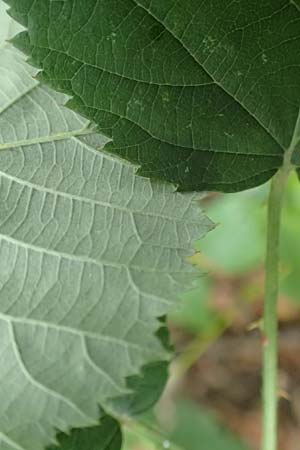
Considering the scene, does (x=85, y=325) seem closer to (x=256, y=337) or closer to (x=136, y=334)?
(x=136, y=334)

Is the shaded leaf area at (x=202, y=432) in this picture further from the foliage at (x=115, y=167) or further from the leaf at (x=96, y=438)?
the foliage at (x=115, y=167)

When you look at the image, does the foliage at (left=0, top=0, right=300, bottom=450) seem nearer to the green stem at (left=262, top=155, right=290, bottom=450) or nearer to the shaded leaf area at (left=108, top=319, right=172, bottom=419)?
the green stem at (left=262, top=155, right=290, bottom=450)

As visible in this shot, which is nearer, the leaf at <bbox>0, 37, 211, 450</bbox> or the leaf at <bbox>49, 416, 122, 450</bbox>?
the leaf at <bbox>0, 37, 211, 450</bbox>

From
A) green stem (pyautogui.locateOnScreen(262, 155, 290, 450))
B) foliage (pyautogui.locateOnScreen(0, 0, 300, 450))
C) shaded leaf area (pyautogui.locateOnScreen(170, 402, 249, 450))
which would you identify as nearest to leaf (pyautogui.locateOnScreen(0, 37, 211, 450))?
foliage (pyautogui.locateOnScreen(0, 0, 300, 450))

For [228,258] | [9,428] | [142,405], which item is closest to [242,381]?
[228,258]

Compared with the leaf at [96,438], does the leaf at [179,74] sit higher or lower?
higher

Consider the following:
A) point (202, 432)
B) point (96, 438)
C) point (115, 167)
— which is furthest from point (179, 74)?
point (202, 432)

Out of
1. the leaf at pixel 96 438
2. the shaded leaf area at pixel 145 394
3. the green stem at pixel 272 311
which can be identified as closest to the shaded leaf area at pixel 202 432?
the shaded leaf area at pixel 145 394
